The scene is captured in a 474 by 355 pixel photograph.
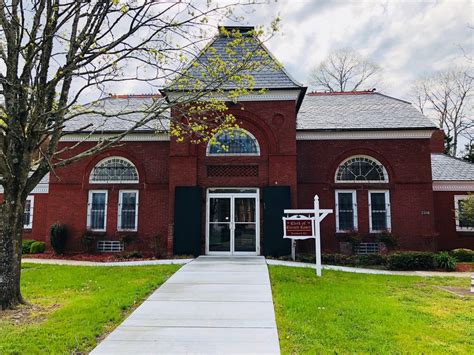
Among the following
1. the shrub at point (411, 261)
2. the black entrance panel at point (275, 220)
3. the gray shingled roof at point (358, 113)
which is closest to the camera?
the shrub at point (411, 261)

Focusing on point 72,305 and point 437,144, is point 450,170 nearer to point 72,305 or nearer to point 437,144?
point 437,144

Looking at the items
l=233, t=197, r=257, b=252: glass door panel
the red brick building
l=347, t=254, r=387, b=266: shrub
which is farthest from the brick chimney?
l=233, t=197, r=257, b=252: glass door panel

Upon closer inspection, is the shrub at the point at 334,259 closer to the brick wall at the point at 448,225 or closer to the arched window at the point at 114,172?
the brick wall at the point at 448,225

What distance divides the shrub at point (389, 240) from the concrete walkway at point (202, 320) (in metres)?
7.39

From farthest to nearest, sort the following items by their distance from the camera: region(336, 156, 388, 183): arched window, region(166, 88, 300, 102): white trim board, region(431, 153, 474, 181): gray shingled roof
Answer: region(431, 153, 474, 181): gray shingled roof → region(336, 156, 388, 183): arched window → region(166, 88, 300, 102): white trim board

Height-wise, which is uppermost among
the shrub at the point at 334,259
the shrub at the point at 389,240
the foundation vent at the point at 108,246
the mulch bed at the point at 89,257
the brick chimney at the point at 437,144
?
the brick chimney at the point at 437,144

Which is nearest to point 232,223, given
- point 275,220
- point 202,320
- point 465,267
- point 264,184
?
point 275,220

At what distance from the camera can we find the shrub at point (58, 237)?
15.1m

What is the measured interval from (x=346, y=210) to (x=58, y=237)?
1231 cm

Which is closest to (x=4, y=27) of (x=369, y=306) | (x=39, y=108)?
(x=39, y=108)

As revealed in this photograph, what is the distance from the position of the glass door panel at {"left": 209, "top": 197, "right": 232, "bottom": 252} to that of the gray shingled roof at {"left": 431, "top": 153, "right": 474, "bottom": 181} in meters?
10.3

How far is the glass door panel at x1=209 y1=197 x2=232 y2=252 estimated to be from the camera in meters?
13.9

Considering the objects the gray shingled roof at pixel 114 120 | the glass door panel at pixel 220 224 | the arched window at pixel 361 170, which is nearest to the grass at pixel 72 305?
the glass door panel at pixel 220 224

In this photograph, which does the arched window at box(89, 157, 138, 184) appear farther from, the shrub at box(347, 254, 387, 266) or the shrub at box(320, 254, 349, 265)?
the shrub at box(347, 254, 387, 266)
